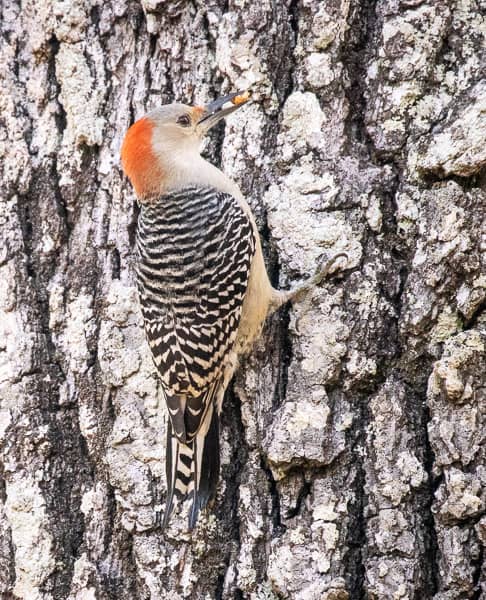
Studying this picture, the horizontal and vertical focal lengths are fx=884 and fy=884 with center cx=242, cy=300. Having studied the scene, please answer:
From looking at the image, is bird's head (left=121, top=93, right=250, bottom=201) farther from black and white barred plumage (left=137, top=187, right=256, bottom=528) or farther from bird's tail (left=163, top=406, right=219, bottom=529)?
bird's tail (left=163, top=406, right=219, bottom=529)

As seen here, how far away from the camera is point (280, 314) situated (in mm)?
3105

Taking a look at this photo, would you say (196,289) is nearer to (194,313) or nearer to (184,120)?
(194,313)

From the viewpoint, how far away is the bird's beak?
3.20 metres

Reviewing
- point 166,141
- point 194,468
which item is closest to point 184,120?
point 166,141

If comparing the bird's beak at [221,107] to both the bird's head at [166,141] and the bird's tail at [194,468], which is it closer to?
the bird's head at [166,141]

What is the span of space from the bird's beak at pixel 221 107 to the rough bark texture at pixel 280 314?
2.0 inches

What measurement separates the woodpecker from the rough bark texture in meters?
0.07

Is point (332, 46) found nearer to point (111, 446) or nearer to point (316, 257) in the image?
point (316, 257)

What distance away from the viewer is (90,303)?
10.7ft

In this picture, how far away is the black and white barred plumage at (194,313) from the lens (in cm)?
296

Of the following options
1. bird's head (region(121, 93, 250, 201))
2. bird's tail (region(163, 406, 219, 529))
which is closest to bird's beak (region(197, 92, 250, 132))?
bird's head (region(121, 93, 250, 201))

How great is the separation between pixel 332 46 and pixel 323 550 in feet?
5.58

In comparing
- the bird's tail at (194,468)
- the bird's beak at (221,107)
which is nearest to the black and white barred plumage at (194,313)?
the bird's tail at (194,468)

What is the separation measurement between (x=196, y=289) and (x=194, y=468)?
0.63 metres
